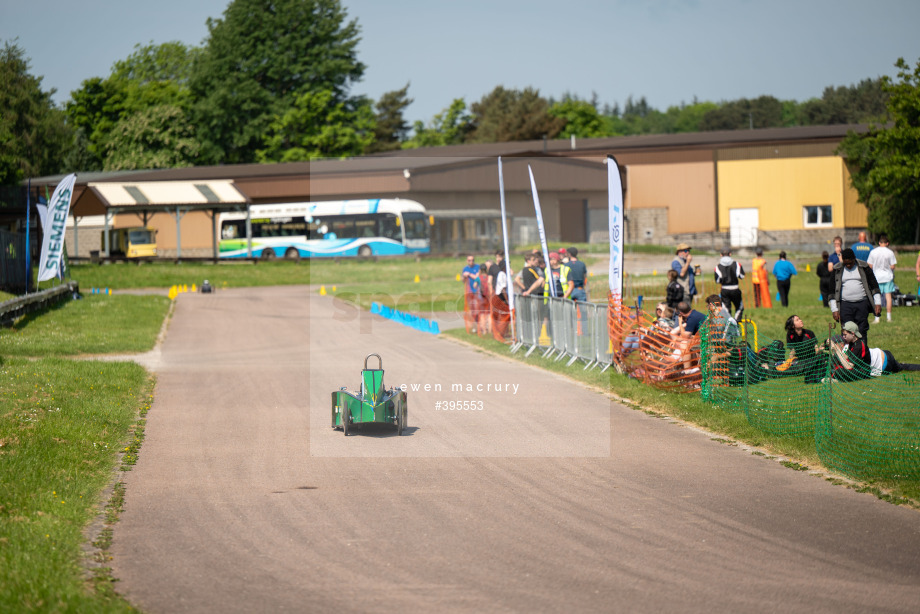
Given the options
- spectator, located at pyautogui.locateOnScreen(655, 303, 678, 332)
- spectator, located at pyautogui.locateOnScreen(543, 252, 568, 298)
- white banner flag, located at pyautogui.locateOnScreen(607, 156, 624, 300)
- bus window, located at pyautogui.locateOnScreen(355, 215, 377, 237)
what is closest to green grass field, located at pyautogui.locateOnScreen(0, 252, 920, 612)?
spectator, located at pyautogui.locateOnScreen(655, 303, 678, 332)

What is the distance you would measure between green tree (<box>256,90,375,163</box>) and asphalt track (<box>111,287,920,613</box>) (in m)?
66.5

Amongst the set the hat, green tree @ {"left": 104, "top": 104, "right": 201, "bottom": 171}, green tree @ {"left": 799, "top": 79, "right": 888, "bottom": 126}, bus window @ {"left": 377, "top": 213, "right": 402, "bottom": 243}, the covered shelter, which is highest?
green tree @ {"left": 799, "top": 79, "right": 888, "bottom": 126}

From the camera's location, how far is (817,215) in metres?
58.9

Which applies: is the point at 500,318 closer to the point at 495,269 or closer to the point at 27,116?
the point at 495,269

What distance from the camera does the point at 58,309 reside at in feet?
91.0

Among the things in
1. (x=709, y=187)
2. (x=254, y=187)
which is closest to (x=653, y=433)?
(x=709, y=187)

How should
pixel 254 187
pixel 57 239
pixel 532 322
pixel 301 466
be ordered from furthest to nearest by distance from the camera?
1. pixel 254 187
2. pixel 57 239
3. pixel 532 322
4. pixel 301 466

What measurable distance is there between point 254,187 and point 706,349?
5421 cm

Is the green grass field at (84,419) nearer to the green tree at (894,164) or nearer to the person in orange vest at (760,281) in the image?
the person in orange vest at (760,281)

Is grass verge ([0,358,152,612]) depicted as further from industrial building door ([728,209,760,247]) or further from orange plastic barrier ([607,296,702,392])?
industrial building door ([728,209,760,247])

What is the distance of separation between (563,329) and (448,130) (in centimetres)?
8646

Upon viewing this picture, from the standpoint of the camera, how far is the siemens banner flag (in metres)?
26.7

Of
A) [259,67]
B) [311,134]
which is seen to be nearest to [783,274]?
[311,134]

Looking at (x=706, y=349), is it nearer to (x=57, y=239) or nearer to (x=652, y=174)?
(x=57, y=239)
